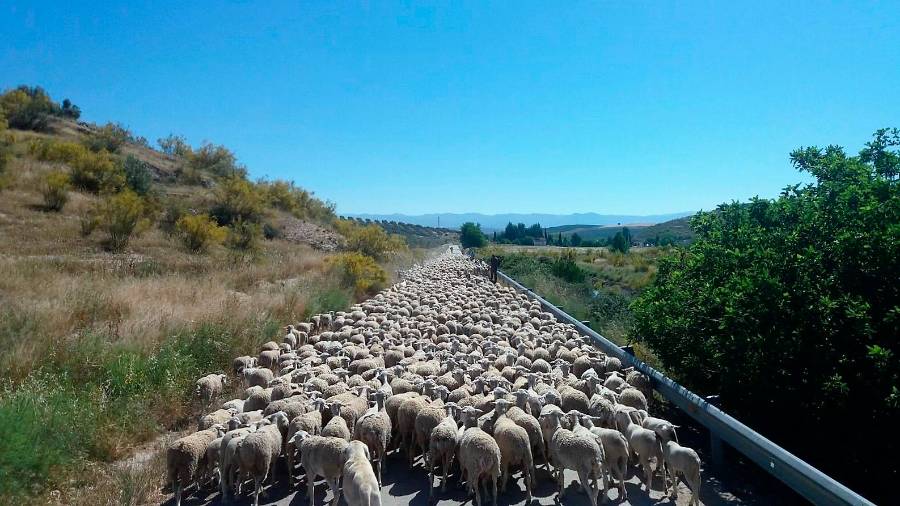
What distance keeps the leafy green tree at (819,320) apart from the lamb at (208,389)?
23.0 feet

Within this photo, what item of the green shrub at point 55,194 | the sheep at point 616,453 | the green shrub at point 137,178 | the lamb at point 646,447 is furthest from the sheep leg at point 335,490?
the green shrub at point 137,178

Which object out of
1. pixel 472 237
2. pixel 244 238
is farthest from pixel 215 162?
pixel 472 237

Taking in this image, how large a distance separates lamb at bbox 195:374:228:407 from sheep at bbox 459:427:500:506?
4.28 m

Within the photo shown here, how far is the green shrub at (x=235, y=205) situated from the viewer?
33.9 metres

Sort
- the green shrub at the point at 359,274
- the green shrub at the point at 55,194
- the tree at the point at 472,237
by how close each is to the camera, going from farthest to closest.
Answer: the tree at the point at 472,237, the green shrub at the point at 55,194, the green shrub at the point at 359,274

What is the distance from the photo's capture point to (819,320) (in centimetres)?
538

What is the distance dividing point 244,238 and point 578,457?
91.2 feet

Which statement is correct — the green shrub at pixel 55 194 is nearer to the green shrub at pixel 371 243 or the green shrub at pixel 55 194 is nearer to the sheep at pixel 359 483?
the green shrub at pixel 371 243

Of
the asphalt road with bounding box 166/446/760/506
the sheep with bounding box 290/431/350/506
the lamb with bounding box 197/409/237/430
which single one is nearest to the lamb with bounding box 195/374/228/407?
the lamb with bounding box 197/409/237/430

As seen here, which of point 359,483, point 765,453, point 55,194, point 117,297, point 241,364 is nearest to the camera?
point 359,483

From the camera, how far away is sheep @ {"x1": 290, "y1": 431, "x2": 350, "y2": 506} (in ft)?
16.3

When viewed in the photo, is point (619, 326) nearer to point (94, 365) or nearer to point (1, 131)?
point (94, 365)

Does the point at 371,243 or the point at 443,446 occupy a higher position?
the point at 371,243

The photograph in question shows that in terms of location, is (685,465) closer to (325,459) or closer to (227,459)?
(325,459)
